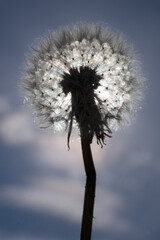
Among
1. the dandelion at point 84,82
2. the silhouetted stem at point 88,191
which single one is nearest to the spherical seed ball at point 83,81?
the dandelion at point 84,82

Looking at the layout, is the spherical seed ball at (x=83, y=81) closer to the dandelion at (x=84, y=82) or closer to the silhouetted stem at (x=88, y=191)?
the dandelion at (x=84, y=82)

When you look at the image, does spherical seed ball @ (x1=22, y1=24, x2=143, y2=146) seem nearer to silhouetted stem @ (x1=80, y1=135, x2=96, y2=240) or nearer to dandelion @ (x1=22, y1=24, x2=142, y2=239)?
dandelion @ (x1=22, y1=24, x2=142, y2=239)

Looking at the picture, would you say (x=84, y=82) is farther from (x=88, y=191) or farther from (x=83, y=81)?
(x=88, y=191)

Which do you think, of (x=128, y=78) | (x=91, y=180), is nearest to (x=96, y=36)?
(x=128, y=78)

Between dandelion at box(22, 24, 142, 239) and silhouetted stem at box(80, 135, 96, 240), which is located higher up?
dandelion at box(22, 24, 142, 239)

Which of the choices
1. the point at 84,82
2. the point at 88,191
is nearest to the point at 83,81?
the point at 84,82

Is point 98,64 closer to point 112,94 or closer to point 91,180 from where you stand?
point 112,94

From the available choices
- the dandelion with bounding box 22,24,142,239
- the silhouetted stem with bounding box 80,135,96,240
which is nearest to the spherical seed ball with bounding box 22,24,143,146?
the dandelion with bounding box 22,24,142,239
